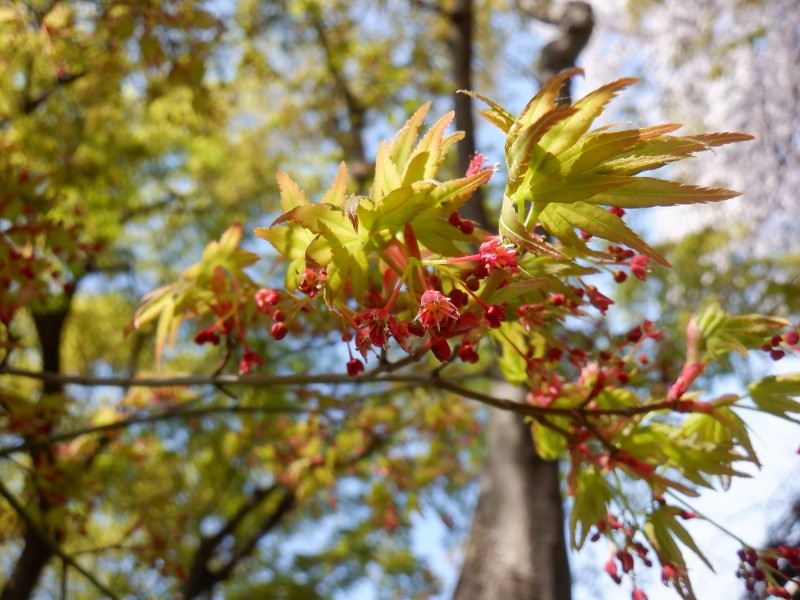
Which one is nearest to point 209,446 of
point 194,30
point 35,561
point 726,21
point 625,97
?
point 35,561

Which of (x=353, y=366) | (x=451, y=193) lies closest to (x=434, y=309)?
(x=451, y=193)

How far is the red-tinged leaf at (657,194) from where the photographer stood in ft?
2.76

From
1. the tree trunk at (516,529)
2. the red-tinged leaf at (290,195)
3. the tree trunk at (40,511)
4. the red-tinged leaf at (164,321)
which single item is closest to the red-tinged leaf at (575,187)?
the red-tinged leaf at (290,195)

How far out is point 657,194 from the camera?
0.87m

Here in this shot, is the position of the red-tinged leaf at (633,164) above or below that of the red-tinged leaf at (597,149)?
below

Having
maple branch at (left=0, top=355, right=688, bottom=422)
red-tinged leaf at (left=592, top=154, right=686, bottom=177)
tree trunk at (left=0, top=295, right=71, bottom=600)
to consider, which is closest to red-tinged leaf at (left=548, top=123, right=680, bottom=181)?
red-tinged leaf at (left=592, top=154, right=686, bottom=177)

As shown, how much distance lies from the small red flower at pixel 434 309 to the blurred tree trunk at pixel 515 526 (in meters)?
1.48

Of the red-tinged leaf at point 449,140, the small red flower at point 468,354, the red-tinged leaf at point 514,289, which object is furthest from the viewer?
the small red flower at point 468,354

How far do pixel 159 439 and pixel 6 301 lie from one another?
10.5 feet

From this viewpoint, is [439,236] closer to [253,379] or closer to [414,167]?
[414,167]

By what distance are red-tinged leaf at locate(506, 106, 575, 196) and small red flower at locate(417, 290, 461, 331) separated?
0.18m

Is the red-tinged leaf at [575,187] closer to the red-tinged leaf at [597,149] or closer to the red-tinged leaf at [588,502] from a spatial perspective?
the red-tinged leaf at [597,149]

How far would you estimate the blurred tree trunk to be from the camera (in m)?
2.15

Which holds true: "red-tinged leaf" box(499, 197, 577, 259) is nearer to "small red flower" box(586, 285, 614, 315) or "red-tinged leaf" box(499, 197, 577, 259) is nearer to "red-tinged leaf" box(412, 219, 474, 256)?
"red-tinged leaf" box(412, 219, 474, 256)
